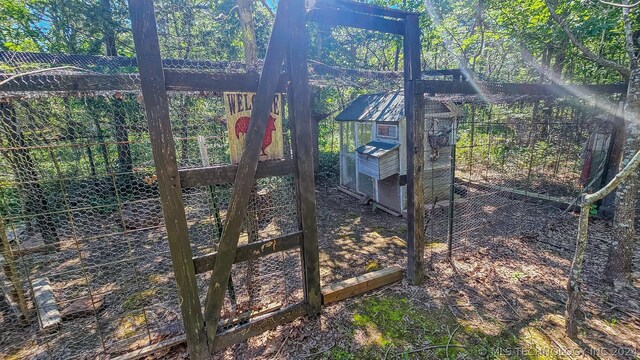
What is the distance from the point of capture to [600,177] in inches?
194

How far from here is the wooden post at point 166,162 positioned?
5.75ft

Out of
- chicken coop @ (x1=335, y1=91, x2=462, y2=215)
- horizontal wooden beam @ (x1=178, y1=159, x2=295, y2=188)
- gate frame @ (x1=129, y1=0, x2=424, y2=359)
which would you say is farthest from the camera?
chicken coop @ (x1=335, y1=91, x2=462, y2=215)

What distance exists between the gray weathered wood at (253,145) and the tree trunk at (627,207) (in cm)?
378

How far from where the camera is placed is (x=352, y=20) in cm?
267

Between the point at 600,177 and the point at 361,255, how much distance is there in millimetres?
4736

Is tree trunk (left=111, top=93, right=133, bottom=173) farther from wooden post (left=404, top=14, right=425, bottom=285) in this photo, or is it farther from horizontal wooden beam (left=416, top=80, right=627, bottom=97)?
horizontal wooden beam (left=416, top=80, right=627, bottom=97)

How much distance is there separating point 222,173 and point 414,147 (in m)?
2.11

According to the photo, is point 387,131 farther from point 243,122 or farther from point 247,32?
point 243,122

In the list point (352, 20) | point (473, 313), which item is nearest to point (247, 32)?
point (352, 20)

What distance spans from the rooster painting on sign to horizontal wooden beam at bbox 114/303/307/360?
152 centimetres

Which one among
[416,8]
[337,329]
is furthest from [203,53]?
[416,8]

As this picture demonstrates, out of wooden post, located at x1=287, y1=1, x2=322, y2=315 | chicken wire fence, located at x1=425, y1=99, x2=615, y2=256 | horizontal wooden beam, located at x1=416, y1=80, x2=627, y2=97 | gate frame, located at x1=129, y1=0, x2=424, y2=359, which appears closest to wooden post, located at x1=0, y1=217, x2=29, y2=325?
gate frame, located at x1=129, y1=0, x2=424, y2=359

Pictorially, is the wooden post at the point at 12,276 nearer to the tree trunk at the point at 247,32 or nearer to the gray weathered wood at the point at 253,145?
the gray weathered wood at the point at 253,145

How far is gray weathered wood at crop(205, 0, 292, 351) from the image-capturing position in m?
2.15
